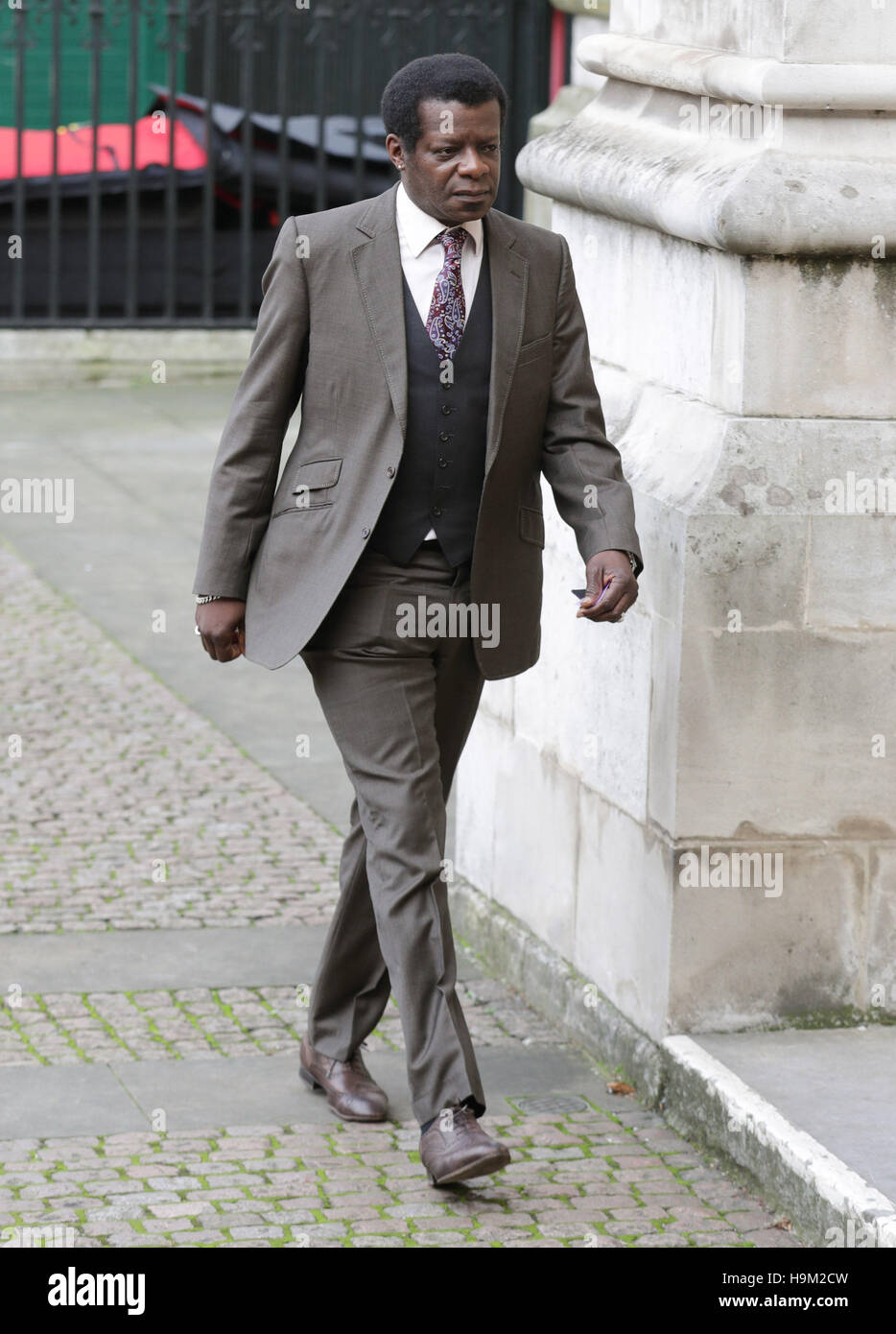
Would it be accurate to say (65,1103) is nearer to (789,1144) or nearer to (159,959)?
(159,959)

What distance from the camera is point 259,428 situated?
446 centimetres

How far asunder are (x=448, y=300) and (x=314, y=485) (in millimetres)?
448

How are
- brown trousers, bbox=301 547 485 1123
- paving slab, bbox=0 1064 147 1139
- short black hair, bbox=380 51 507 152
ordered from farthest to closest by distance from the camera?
paving slab, bbox=0 1064 147 1139, brown trousers, bbox=301 547 485 1123, short black hair, bbox=380 51 507 152

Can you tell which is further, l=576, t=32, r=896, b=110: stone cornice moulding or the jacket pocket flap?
l=576, t=32, r=896, b=110: stone cornice moulding

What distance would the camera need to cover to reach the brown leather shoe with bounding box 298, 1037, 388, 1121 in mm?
4809

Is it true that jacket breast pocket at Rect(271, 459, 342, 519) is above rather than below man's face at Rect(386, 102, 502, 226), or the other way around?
below

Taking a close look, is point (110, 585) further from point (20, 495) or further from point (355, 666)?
point (355, 666)

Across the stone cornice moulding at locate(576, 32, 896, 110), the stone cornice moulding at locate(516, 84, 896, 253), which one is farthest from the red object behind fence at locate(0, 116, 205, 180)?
the stone cornice moulding at locate(576, 32, 896, 110)

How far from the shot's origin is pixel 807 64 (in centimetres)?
462

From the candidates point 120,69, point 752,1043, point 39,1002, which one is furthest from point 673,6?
point 120,69

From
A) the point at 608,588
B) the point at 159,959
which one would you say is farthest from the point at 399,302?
the point at 159,959

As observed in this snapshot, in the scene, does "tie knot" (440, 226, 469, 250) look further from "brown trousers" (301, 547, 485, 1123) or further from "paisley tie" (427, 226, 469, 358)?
"brown trousers" (301, 547, 485, 1123)

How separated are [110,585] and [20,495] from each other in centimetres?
184

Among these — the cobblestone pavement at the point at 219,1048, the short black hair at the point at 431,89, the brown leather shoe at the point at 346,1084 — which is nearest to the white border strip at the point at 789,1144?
the cobblestone pavement at the point at 219,1048
